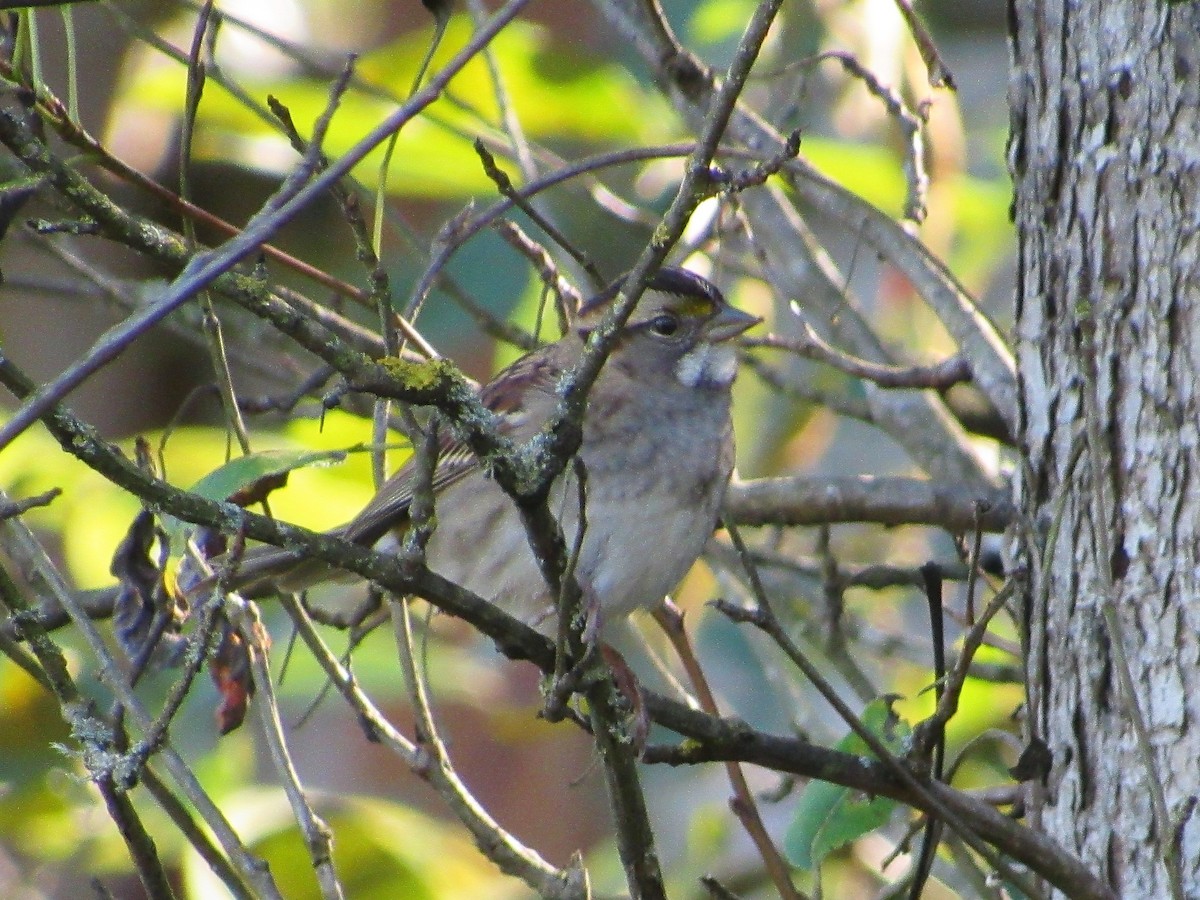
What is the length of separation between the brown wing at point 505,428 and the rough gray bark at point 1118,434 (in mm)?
1057

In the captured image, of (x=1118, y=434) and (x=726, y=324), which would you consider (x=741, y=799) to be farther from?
(x=726, y=324)

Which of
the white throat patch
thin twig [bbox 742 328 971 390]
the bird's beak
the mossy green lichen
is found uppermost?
the bird's beak

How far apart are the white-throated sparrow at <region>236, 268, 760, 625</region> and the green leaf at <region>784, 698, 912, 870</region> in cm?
61

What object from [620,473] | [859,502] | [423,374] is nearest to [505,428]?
[620,473]

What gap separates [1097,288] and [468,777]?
644 cm

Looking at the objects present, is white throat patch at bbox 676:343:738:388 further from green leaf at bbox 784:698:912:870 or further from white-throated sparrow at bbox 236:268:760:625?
green leaf at bbox 784:698:912:870

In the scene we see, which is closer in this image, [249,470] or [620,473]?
[249,470]

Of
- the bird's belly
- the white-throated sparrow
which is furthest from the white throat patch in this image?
the bird's belly

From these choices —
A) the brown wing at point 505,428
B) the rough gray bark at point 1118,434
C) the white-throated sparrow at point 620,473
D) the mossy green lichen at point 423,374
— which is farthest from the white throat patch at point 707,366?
the mossy green lichen at point 423,374

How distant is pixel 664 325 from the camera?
139 inches

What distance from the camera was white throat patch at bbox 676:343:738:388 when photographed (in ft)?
11.3

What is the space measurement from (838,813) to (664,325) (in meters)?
1.41

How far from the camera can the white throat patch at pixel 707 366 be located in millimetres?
3434

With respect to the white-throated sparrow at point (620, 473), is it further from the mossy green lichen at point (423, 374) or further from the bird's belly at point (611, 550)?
the mossy green lichen at point (423, 374)
